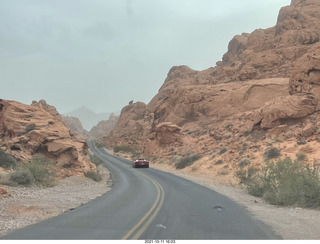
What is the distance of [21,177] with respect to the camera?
566 inches

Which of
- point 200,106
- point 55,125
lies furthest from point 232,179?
point 200,106

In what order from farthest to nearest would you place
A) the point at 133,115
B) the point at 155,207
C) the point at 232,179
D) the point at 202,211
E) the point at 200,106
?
1. the point at 133,115
2. the point at 200,106
3. the point at 232,179
4. the point at 155,207
5. the point at 202,211

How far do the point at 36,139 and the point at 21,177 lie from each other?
638cm

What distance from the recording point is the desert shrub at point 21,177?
1413cm

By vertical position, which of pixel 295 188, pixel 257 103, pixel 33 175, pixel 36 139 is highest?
pixel 257 103

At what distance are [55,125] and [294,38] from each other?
48.8 metres

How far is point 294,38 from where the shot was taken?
176 ft

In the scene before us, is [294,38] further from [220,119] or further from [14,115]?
[14,115]

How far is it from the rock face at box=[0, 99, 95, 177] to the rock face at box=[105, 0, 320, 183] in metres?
13.0

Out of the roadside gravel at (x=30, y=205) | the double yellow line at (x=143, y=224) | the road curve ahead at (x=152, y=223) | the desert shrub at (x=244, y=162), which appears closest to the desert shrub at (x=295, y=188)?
the road curve ahead at (x=152, y=223)

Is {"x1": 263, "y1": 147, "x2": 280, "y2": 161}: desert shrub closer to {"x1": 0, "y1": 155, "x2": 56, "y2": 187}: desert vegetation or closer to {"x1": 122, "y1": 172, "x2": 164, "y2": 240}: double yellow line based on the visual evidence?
{"x1": 122, "y1": 172, "x2": 164, "y2": 240}: double yellow line

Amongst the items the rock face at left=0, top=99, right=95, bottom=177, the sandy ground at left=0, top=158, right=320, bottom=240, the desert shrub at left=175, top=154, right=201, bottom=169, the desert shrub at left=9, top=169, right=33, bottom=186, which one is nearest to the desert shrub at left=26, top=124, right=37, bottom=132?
the rock face at left=0, top=99, right=95, bottom=177

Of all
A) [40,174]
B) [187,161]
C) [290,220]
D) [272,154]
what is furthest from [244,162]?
[40,174]

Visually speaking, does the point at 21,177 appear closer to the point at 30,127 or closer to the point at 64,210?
the point at 64,210
